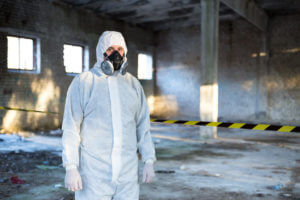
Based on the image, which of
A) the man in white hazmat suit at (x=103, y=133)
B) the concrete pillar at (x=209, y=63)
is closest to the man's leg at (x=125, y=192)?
the man in white hazmat suit at (x=103, y=133)

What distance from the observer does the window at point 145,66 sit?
15613 millimetres

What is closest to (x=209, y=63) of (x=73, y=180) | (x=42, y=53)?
(x=42, y=53)

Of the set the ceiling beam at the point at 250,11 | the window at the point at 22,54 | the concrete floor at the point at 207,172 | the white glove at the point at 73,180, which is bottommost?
the concrete floor at the point at 207,172

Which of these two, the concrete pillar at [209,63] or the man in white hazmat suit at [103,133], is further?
the concrete pillar at [209,63]

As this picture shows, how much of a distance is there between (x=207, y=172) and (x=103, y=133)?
3720 millimetres

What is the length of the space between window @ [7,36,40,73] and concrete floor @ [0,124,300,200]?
420 cm

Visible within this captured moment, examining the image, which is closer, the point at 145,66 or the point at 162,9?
the point at 162,9

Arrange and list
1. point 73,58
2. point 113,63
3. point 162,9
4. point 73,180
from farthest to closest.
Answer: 1. point 162,9
2. point 73,58
3. point 113,63
4. point 73,180

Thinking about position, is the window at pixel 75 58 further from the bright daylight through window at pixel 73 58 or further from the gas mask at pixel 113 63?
the gas mask at pixel 113 63

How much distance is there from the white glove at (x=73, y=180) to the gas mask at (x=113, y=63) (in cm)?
60

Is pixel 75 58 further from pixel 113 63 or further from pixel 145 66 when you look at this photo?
pixel 113 63

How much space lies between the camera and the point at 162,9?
12328 millimetres

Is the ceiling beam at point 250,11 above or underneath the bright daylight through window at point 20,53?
above

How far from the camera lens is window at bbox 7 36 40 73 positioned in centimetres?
995
